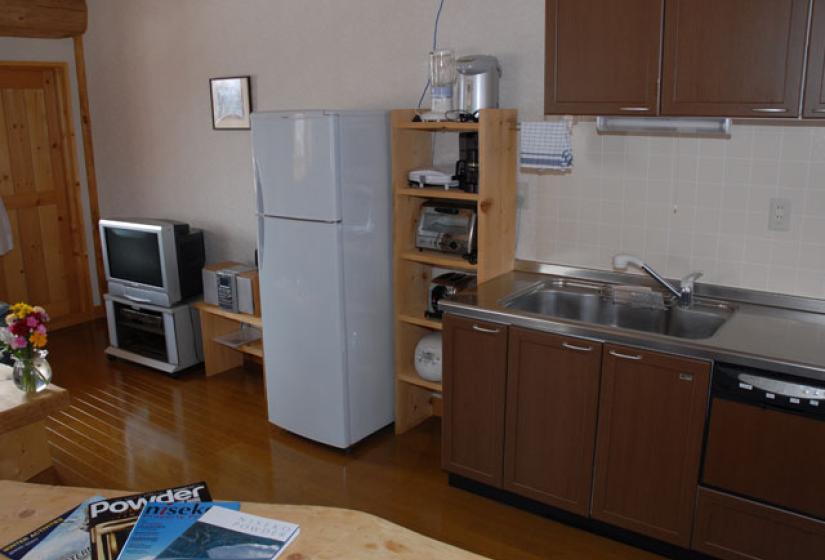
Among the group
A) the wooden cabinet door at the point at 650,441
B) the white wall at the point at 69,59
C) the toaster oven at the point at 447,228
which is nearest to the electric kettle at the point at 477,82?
the toaster oven at the point at 447,228

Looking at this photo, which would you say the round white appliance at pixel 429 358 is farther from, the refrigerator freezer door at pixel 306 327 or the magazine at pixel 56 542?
the magazine at pixel 56 542

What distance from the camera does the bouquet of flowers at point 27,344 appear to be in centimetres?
320

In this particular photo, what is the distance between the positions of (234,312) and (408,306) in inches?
51.9

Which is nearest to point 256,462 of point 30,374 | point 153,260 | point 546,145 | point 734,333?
point 30,374

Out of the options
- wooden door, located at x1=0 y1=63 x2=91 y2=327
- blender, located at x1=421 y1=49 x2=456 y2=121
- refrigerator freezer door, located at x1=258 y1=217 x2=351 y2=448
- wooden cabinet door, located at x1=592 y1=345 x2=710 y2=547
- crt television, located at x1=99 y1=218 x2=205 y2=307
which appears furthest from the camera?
wooden door, located at x1=0 y1=63 x2=91 y2=327

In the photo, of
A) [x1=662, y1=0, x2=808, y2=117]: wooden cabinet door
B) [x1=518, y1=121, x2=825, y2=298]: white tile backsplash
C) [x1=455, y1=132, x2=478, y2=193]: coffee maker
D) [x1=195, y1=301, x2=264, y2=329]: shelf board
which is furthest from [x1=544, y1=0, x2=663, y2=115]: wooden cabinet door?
[x1=195, y1=301, x2=264, y2=329]: shelf board

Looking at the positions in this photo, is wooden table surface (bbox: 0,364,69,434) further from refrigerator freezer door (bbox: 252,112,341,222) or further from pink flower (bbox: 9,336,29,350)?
refrigerator freezer door (bbox: 252,112,341,222)

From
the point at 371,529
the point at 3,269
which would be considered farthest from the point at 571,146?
the point at 3,269

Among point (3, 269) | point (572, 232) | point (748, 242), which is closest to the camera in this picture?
point (748, 242)

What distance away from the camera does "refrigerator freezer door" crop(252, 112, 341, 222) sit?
3299 millimetres

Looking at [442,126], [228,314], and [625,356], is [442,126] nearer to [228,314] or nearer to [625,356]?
[625,356]

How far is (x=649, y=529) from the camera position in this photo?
8.84ft

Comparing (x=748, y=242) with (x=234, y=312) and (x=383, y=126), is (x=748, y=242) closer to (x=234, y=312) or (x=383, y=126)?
(x=383, y=126)

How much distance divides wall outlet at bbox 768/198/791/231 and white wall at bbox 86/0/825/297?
24 millimetres
